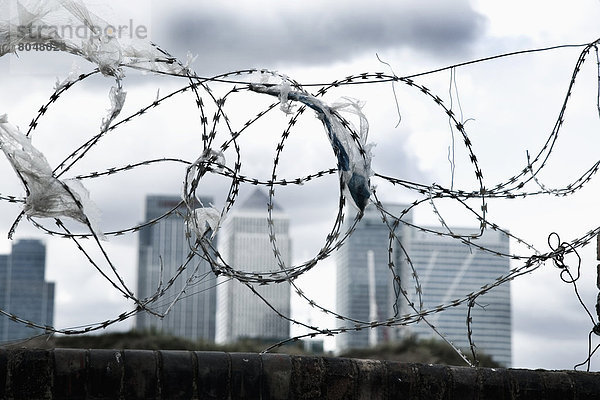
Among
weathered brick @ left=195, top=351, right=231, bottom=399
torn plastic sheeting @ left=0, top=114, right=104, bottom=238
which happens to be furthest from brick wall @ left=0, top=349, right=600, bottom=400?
torn plastic sheeting @ left=0, top=114, right=104, bottom=238

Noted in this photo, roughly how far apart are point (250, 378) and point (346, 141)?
1.75 metres

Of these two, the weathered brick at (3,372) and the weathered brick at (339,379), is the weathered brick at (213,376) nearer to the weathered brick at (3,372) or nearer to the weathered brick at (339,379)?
the weathered brick at (339,379)

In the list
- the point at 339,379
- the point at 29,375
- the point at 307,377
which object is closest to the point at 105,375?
the point at 29,375

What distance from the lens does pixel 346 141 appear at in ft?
20.1

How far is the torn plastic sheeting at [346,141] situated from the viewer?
6.09m

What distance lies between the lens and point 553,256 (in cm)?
647

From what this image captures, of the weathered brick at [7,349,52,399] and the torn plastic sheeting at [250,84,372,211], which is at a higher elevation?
the torn plastic sheeting at [250,84,372,211]

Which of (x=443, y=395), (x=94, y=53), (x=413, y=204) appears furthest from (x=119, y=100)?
(x=443, y=395)

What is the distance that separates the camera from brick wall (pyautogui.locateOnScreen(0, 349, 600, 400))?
4590 mm

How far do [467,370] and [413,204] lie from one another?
1.31 meters

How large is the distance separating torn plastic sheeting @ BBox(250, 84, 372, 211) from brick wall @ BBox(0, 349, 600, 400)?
1.29m

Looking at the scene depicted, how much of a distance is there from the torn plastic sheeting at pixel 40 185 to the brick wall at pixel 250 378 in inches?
45.0

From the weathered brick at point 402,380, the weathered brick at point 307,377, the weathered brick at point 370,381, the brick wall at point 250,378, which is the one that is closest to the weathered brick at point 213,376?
the brick wall at point 250,378

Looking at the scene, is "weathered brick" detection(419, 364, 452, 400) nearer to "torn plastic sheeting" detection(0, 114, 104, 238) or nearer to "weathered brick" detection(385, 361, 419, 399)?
"weathered brick" detection(385, 361, 419, 399)
